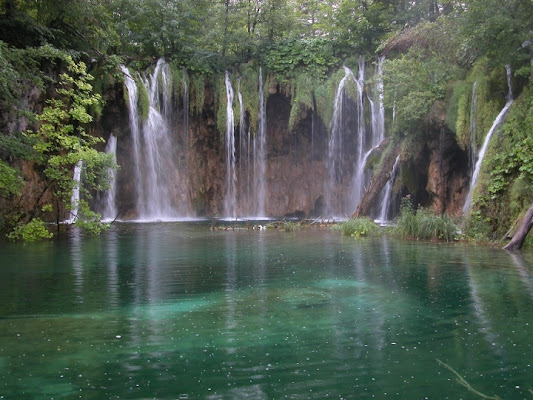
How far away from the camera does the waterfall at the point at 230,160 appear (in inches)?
1135

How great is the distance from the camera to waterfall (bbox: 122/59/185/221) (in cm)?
2692

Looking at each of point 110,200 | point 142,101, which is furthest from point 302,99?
point 110,200

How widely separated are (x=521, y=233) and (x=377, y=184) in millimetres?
8158

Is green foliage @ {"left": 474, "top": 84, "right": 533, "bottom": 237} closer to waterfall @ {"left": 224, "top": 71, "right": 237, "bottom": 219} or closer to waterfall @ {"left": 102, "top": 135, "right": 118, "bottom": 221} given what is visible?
waterfall @ {"left": 224, "top": 71, "right": 237, "bottom": 219}

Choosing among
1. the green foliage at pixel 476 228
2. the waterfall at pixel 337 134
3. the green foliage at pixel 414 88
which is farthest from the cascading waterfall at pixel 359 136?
the green foliage at pixel 476 228

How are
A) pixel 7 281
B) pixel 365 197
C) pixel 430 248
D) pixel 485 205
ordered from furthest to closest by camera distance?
pixel 365 197 → pixel 485 205 → pixel 430 248 → pixel 7 281

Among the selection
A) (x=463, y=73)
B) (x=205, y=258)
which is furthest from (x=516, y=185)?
(x=205, y=258)

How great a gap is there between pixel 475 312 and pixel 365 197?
13.7 meters

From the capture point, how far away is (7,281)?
31.2ft

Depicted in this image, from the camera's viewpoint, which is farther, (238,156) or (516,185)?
(238,156)

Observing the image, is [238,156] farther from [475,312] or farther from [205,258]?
[475,312]

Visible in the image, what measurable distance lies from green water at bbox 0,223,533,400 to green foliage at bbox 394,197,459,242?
9.23ft

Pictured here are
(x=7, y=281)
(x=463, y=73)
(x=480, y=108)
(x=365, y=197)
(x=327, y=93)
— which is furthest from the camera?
(x=327, y=93)

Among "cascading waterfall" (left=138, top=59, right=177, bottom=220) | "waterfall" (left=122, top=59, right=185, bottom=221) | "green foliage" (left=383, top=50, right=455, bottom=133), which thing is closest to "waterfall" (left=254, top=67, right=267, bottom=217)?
"waterfall" (left=122, top=59, right=185, bottom=221)
